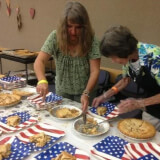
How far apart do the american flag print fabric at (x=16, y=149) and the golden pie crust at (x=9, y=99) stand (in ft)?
1.62

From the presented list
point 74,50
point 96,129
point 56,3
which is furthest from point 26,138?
point 56,3

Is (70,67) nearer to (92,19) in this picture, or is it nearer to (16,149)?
(16,149)

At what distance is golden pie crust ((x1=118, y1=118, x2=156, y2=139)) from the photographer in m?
1.22

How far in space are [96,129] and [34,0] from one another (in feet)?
11.8

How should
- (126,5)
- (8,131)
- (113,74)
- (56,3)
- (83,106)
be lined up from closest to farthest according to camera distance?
(8,131) → (83,106) → (126,5) → (113,74) → (56,3)

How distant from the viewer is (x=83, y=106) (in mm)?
1566

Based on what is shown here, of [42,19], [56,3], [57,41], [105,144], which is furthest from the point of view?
[42,19]

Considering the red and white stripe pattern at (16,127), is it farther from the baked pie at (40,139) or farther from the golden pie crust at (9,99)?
the golden pie crust at (9,99)

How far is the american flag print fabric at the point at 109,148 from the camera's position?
106cm

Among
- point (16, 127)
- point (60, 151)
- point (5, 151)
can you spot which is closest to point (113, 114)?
point (60, 151)

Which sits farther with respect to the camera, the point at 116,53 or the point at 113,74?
the point at 113,74

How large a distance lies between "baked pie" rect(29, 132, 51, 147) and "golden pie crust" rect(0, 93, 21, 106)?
56 cm

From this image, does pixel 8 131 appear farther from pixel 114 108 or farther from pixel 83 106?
pixel 114 108

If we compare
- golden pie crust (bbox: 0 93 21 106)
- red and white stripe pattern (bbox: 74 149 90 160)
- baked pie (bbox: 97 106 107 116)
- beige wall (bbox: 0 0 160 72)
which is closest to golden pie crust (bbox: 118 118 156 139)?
baked pie (bbox: 97 106 107 116)
